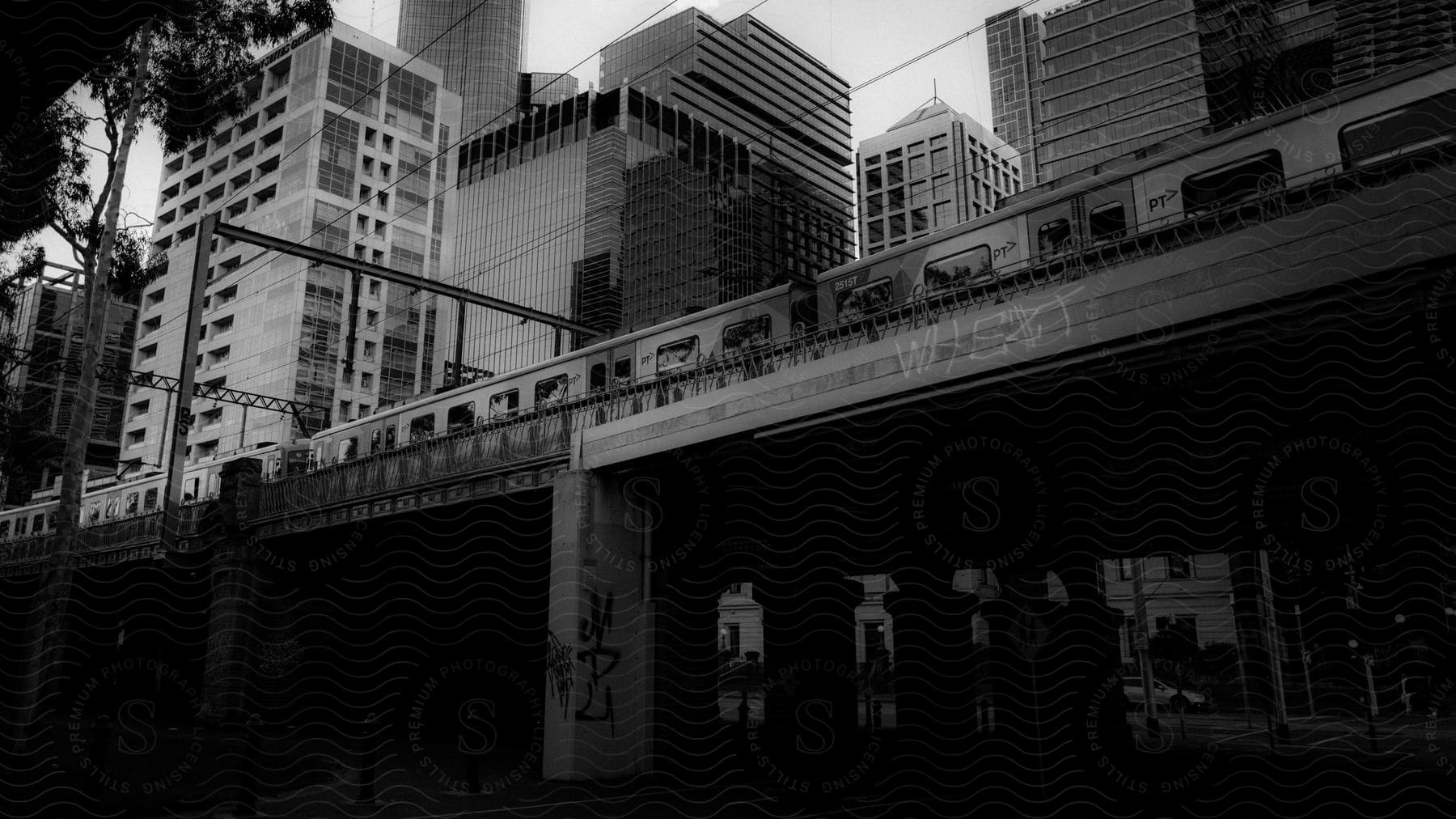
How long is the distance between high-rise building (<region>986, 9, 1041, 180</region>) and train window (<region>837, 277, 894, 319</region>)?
139009mm

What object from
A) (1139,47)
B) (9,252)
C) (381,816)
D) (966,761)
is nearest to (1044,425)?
(966,761)

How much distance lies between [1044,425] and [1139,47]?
8231cm

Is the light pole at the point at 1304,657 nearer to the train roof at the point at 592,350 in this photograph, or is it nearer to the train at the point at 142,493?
the train roof at the point at 592,350

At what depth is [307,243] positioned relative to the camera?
5619 cm

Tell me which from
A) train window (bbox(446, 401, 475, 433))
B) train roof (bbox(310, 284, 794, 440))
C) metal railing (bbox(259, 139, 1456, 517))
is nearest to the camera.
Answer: metal railing (bbox(259, 139, 1456, 517))

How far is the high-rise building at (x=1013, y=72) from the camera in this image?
477ft

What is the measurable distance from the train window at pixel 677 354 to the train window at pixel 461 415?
638 centimetres

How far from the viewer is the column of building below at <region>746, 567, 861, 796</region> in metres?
11.8

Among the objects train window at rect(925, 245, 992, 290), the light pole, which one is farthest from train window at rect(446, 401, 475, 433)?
the light pole

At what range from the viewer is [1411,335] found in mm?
8805

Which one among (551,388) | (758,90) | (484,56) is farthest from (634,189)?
(484,56)

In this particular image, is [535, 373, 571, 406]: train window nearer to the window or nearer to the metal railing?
the metal railing

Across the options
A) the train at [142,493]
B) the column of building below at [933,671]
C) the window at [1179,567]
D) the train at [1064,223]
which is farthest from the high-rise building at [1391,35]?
the train at [142,493]

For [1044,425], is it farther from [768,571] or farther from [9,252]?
[9,252]
